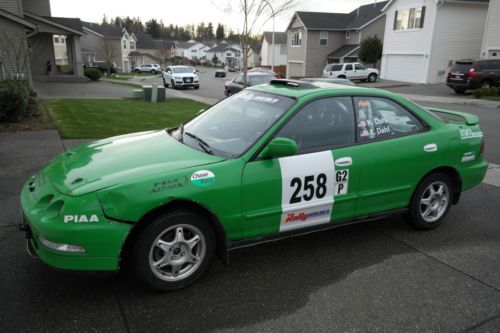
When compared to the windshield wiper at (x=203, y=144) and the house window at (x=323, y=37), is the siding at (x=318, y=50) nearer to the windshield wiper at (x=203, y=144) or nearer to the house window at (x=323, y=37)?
the house window at (x=323, y=37)

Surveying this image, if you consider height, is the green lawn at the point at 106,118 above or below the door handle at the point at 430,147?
below

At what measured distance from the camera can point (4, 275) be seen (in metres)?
3.43

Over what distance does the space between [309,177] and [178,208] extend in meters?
1.20

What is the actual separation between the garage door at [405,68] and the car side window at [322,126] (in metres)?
29.6

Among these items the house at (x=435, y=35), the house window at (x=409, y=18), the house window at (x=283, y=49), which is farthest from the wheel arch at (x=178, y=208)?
the house window at (x=283, y=49)

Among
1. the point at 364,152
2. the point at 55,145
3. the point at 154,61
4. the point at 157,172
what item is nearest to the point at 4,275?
the point at 157,172

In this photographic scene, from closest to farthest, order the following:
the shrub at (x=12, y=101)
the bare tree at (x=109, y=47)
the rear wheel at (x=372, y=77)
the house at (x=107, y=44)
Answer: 1. the shrub at (x=12, y=101)
2. the rear wheel at (x=372, y=77)
3. the bare tree at (x=109, y=47)
4. the house at (x=107, y=44)

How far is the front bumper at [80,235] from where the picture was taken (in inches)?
111

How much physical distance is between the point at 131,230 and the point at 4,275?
1352mm

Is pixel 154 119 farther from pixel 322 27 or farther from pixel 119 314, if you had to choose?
pixel 322 27

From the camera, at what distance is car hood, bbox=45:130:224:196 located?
3.08 metres

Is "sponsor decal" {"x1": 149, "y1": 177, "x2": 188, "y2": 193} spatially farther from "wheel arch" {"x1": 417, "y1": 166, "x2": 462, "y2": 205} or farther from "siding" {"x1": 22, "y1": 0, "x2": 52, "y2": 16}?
"siding" {"x1": 22, "y1": 0, "x2": 52, "y2": 16}

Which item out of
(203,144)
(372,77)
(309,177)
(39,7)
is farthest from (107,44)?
(309,177)

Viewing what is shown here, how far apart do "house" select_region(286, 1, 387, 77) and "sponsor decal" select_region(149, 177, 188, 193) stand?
4249 cm
